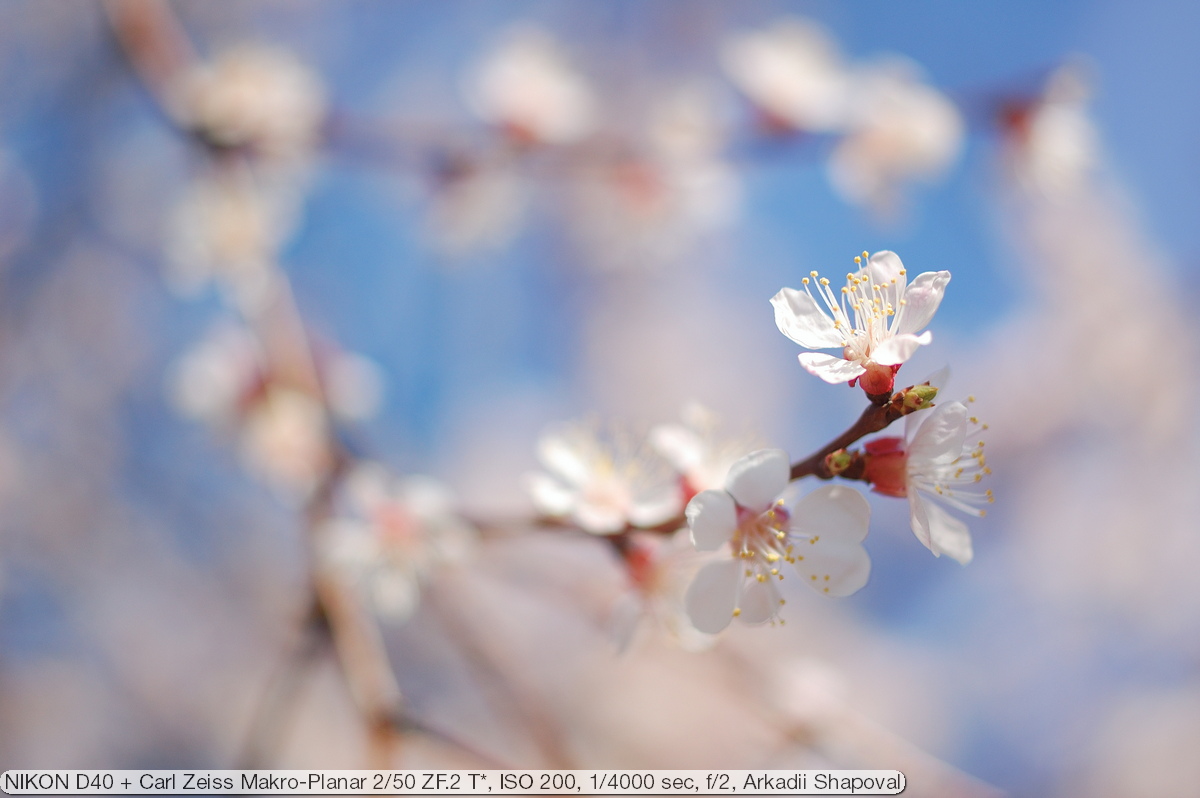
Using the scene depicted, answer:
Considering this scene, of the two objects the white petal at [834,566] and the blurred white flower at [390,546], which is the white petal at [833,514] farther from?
the blurred white flower at [390,546]

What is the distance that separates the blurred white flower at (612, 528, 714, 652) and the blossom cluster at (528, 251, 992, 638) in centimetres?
5

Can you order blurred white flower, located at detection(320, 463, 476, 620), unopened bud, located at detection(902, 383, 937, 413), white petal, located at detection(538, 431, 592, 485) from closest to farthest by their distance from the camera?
unopened bud, located at detection(902, 383, 937, 413) → white petal, located at detection(538, 431, 592, 485) → blurred white flower, located at detection(320, 463, 476, 620)

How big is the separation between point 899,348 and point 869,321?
0.12 m

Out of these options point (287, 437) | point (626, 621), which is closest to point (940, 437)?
point (626, 621)

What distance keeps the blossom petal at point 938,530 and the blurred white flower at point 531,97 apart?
173cm

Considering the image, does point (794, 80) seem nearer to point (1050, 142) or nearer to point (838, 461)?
point (1050, 142)

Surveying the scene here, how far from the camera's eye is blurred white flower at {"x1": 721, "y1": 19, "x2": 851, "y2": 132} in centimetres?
204

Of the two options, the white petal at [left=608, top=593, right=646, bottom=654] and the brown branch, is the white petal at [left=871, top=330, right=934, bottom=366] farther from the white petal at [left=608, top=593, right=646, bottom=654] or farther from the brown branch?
the white petal at [left=608, top=593, right=646, bottom=654]

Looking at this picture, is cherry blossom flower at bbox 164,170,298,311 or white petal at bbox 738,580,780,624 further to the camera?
cherry blossom flower at bbox 164,170,298,311

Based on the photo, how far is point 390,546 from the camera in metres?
1.38

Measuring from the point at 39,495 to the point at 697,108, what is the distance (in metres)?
3.06

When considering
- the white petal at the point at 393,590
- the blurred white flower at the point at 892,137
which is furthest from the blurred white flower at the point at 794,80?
the white petal at the point at 393,590

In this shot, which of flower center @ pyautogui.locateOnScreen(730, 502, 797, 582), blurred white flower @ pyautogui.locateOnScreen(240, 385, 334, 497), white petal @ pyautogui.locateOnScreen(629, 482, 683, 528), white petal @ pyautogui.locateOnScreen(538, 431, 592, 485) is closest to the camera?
flower center @ pyautogui.locateOnScreen(730, 502, 797, 582)

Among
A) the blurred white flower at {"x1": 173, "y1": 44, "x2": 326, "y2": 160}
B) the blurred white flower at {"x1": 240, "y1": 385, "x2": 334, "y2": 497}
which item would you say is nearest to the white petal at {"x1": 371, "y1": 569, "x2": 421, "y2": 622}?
the blurred white flower at {"x1": 240, "y1": 385, "x2": 334, "y2": 497}
